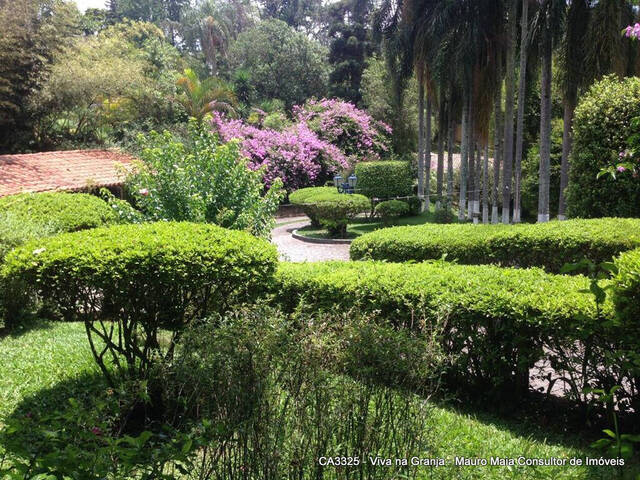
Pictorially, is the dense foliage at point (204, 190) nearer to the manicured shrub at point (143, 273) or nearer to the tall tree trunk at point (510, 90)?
the manicured shrub at point (143, 273)

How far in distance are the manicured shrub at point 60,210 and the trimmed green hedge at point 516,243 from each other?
483 cm

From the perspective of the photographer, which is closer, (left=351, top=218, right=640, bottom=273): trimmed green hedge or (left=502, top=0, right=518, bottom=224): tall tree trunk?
(left=351, top=218, right=640, bottom=273): trimmed green hedge

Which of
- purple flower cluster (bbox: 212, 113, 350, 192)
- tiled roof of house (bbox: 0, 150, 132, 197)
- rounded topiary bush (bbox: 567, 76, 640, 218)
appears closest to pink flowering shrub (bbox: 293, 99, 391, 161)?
purple flower cluster (bbox: 212, 113, 350, 192)

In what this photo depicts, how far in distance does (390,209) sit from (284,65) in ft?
66.8

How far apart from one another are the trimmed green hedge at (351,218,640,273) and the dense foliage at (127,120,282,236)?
1932mm

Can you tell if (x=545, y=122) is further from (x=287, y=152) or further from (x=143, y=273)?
(x=287, y=152)

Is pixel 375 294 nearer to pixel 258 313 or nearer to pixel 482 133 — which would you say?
pixel 258 313

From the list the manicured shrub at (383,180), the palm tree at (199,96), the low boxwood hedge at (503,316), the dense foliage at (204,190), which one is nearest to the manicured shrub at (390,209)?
the manicured shrub at (383,180)

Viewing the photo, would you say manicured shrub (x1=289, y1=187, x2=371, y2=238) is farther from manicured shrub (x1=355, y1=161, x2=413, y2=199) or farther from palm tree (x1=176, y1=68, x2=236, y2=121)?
palm tree (x1=176, y1=68, x2=236, y2=121)

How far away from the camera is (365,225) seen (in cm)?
2342

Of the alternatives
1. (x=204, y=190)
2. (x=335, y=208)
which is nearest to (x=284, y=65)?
(x=335, y=208)

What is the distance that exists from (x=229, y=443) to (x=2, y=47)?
18720 mm

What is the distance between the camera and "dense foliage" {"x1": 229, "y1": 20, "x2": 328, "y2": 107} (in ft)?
125

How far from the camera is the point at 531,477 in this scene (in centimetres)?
326
